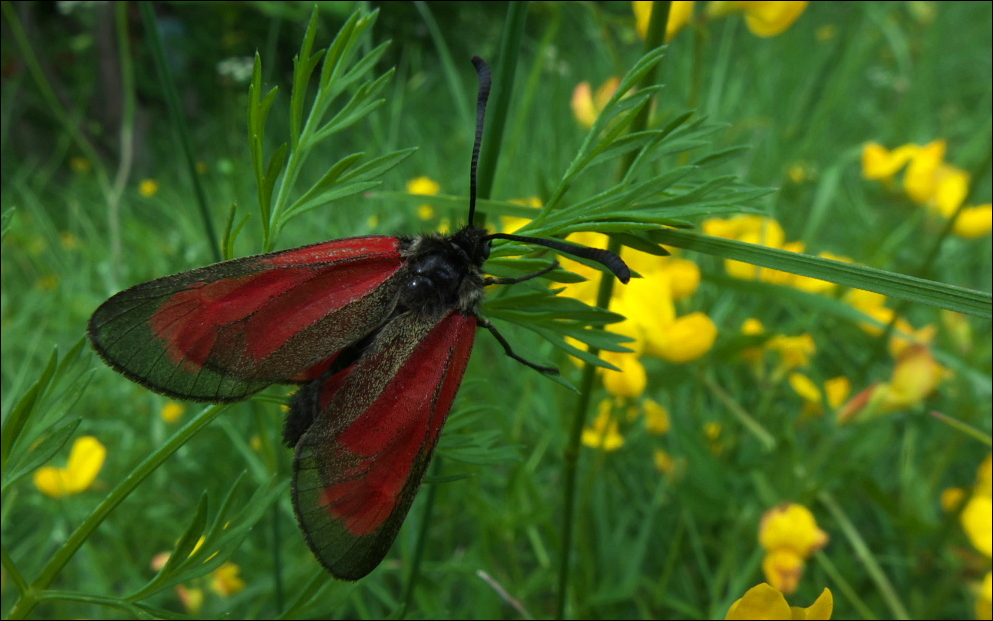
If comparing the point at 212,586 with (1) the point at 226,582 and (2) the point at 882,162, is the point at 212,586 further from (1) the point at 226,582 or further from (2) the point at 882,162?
(2) the point at 882,162

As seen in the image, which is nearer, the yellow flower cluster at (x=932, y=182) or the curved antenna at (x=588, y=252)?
the curved antenna at (x=588, y=252)

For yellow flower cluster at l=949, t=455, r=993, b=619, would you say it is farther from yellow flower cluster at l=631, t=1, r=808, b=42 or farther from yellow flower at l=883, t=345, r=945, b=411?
yellow flower cluster at l=631, t=1, r=808, b=42

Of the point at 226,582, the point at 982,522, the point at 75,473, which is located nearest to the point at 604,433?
the point at 982,522

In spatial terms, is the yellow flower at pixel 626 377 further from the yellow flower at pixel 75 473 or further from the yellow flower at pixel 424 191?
the yellow flower at pixel 424 191

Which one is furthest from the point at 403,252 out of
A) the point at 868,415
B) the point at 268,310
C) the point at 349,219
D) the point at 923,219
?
the point at 923,219

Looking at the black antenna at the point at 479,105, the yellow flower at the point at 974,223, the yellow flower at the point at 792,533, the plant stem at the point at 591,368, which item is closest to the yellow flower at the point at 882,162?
the yellow flower at the point at 974,223

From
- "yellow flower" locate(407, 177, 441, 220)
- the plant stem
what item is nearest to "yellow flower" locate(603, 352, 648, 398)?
the plant stem
